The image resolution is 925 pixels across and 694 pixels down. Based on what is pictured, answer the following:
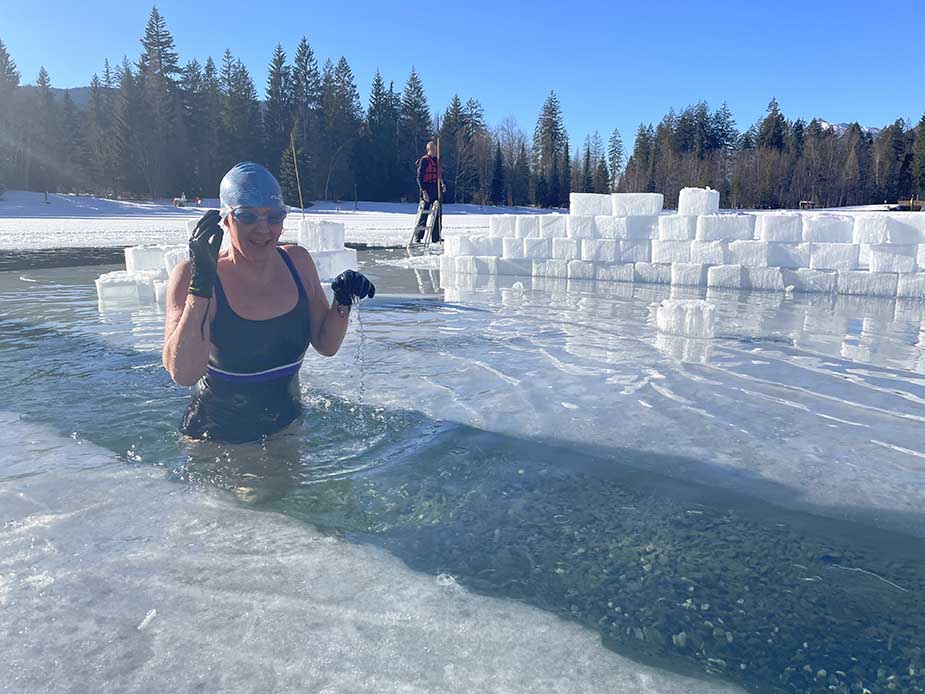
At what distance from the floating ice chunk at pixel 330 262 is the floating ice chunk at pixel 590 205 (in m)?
3.55

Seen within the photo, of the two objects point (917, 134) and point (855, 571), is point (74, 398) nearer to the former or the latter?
point (855, 571)

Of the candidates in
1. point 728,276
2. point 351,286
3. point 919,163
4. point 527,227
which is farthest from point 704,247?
point 919,163

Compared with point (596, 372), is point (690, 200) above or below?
above

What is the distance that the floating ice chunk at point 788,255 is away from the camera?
8812 millimetres

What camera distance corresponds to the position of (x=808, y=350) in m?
5.18

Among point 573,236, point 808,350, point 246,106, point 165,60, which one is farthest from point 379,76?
point 808,350

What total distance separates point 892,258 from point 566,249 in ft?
14.1

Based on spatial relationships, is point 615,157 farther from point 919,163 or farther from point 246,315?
point 246,315

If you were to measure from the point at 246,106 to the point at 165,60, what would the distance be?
7.65m

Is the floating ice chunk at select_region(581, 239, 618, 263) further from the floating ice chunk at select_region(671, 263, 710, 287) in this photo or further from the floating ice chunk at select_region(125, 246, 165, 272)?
the floating ice chunk at select_region(125, 246, 165, 272)

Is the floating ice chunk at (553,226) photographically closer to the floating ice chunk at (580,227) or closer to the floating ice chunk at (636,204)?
the floating ice chunk at (580,227)

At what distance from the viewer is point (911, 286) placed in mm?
8172

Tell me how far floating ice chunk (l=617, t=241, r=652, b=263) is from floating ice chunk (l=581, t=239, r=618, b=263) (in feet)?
0.29

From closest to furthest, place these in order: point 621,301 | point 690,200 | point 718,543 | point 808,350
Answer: point 718,543 → point 808,350 → point 621,301 → point 690,200
